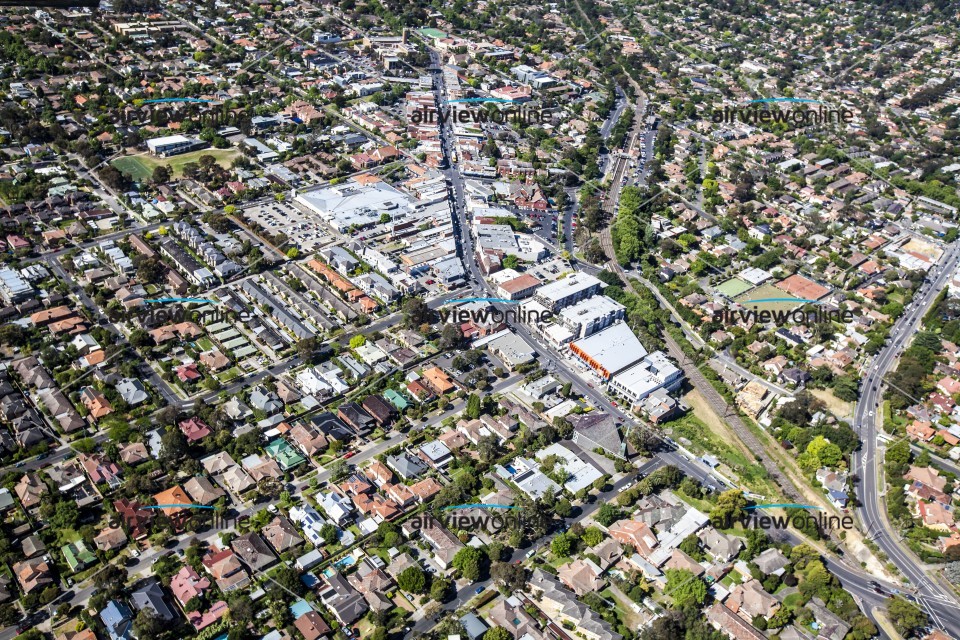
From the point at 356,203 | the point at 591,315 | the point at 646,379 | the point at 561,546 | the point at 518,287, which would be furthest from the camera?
the point at 356,203

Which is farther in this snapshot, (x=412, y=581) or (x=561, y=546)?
(x=561, y=546)

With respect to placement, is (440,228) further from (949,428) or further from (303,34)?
(303,34)

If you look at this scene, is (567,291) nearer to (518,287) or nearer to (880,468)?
(518,287)

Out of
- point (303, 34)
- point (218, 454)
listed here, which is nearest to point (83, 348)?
point (218, 454)

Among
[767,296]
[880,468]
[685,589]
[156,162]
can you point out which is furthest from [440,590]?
[156,162]

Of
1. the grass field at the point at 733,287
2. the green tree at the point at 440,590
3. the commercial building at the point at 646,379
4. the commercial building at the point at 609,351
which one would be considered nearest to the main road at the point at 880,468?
the grass field at the point at 733,287

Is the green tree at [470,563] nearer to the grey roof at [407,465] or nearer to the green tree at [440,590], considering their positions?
the green tree at [440,590]
